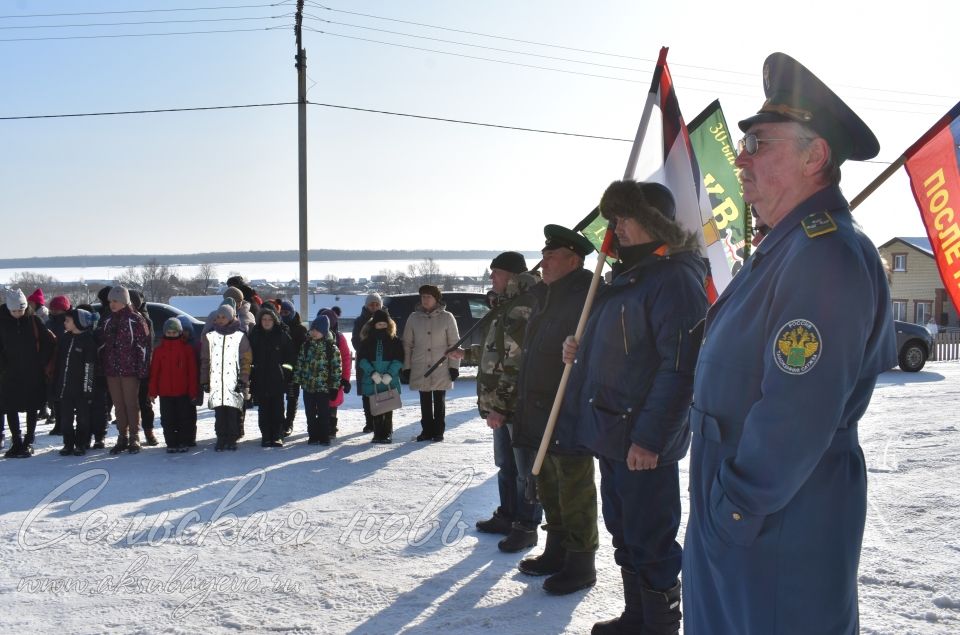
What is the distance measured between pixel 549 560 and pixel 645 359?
1.61 m

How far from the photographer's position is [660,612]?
11.2 ft

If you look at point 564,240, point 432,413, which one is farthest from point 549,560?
point 432,413

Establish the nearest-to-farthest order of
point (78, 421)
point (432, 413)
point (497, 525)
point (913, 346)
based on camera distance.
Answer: point (497, 525) → point (78, 421) → point (432, 413) → point (913, 346)

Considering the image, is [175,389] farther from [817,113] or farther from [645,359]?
[817,113]

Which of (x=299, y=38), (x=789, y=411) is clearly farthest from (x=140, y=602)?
(x=299, y=38)

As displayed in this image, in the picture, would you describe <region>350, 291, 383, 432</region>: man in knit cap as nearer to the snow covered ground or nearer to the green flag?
the snow covered ground

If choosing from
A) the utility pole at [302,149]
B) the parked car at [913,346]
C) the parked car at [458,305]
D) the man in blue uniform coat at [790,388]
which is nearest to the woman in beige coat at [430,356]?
the parked car at [458,305]

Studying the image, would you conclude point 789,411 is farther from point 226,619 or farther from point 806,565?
point 226,619

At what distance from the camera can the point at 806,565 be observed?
74.3 inches

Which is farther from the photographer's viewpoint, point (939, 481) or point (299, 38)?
point (299, 38)

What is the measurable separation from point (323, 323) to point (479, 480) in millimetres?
3113

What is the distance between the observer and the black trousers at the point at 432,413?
869 centimetres

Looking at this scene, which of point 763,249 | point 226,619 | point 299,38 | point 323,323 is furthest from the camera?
point 299,38

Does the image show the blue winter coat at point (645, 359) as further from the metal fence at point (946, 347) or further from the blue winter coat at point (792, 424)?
the metal fence at point (946, 347)
